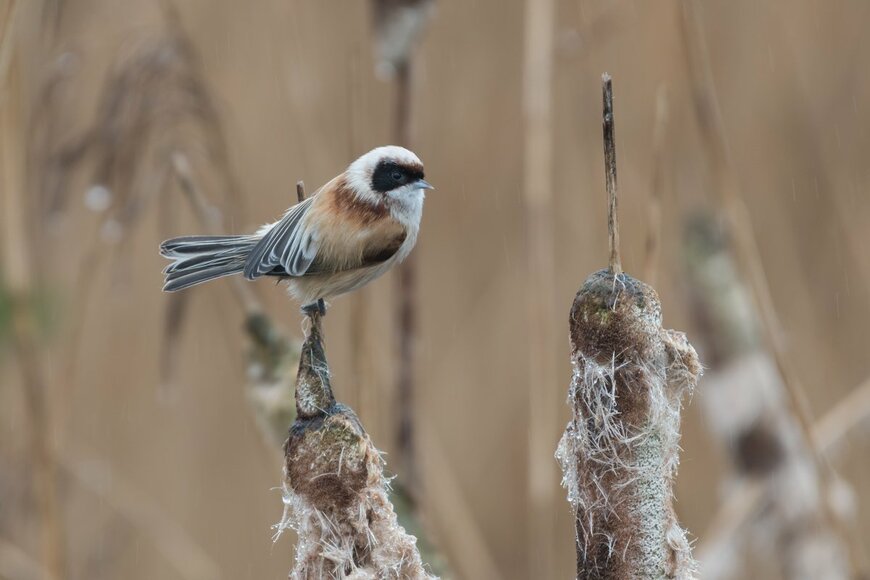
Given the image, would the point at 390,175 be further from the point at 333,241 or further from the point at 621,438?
the point at 621,438

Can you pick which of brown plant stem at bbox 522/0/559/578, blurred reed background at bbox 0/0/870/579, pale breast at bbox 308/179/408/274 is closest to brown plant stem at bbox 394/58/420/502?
blurred reed background at bbox 0/0/870/579

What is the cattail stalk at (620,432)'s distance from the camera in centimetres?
80

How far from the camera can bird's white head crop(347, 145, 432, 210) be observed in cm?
124

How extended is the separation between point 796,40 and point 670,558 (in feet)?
7.78

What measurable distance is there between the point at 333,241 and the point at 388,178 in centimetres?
13

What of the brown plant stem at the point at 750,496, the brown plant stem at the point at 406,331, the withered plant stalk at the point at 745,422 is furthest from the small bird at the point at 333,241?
the brown plant stem at the point at 750,496

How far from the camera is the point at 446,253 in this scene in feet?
11.0

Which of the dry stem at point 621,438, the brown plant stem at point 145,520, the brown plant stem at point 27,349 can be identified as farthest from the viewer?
the brown plant stem at point 145,520

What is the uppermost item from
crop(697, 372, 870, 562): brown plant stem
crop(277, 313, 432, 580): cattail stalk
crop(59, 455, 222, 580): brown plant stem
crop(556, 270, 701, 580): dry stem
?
crop(697, 372, 870, 562): brown plant stem

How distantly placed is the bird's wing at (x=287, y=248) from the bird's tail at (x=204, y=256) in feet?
0.12

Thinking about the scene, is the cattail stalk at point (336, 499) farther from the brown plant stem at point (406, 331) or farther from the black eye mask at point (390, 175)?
the brown plant stem at point (406, 331)

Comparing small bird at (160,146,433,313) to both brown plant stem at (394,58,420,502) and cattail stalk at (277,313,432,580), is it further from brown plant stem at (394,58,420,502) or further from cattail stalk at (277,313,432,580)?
brown plant stem at (394,58,420,502)

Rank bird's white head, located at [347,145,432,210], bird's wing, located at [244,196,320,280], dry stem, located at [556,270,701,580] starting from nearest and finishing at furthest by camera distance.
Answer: dry stem, located at [556,270,701,580] → bird's wing, located at [244,196,320,280] → bird's white head, located at [347,145,432,210]

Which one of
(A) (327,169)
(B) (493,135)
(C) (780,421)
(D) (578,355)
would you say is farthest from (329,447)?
(B) (493,135)
